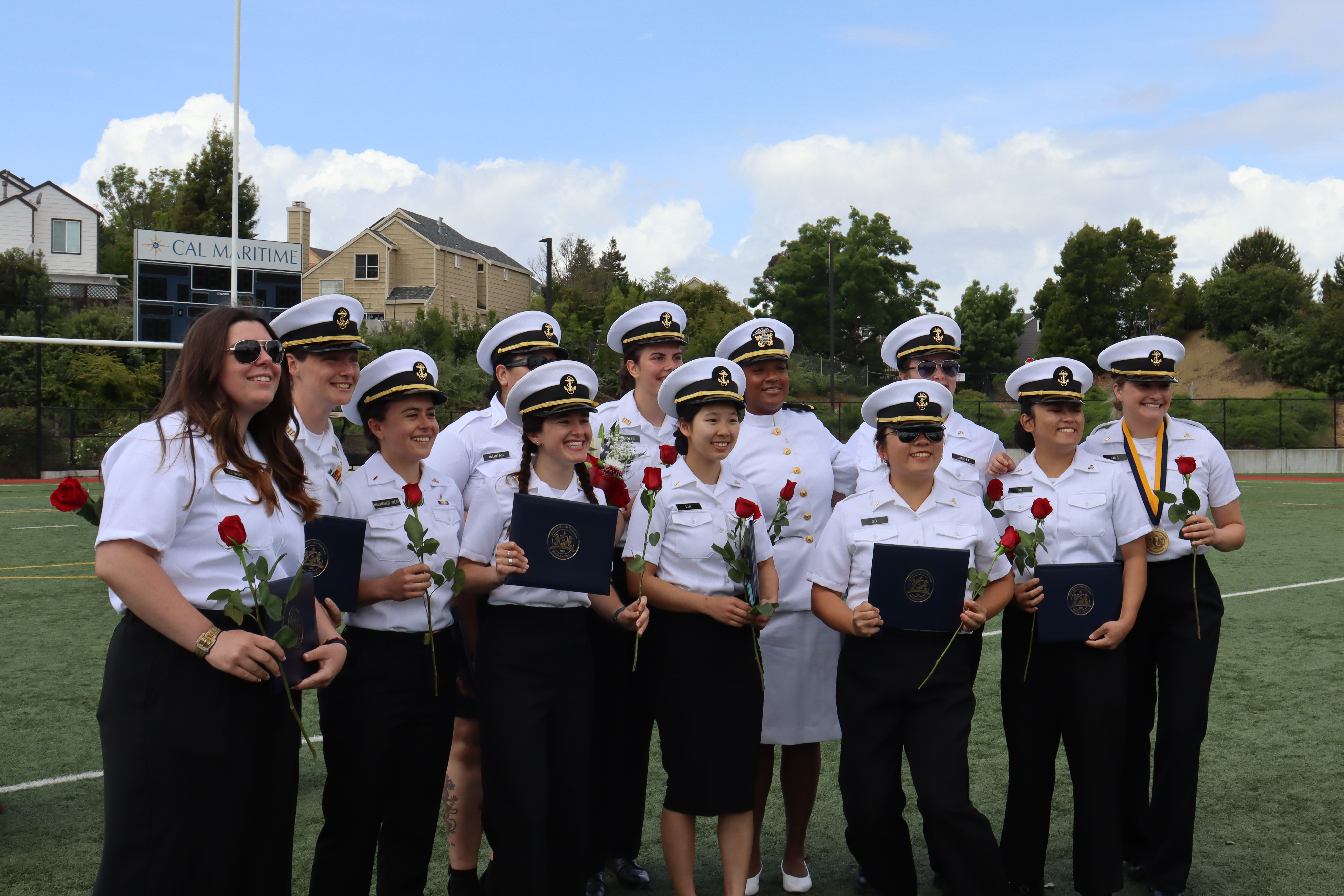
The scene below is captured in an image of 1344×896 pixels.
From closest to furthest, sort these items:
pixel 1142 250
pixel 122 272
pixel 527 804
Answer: pixel 527 804, pixel 1142 250, pixel 122 272

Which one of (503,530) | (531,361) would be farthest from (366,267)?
(503,530)

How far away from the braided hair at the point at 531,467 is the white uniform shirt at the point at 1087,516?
61.4 inches

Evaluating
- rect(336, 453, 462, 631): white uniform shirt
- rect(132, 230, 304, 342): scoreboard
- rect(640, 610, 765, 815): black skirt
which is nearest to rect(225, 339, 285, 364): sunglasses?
rect(336, 453, 462, 631): white uniform shirt

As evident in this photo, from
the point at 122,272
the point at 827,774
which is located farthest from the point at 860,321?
the point at 827,774

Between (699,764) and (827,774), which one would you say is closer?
(699,764)

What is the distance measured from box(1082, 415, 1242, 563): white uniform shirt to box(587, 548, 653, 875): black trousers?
6.72 ft

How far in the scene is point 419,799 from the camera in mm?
3643

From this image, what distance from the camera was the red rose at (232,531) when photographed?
2.48 meters

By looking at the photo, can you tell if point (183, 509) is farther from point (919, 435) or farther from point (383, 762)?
point (919, 435)

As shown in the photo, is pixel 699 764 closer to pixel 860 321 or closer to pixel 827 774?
pixel 827 774

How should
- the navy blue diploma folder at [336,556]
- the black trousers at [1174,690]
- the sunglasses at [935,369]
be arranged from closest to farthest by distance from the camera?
the navy blue diploma folder at [336,556] < the black trousers at [1174,690] < the sunglasses at [935,369]

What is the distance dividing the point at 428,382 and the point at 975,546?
2.04 m

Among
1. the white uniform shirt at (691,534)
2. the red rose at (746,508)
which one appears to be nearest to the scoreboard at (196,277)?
the white uniform shirt at (691,534)

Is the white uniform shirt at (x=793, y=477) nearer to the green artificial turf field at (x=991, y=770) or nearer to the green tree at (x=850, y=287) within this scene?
the green artificial turf field at (x=991, y=770)
